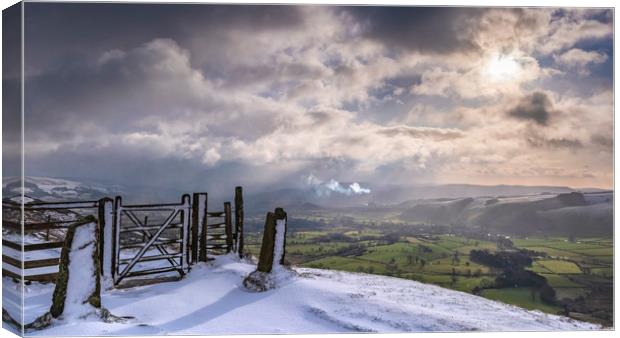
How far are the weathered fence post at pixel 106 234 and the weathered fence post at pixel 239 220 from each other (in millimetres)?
2097

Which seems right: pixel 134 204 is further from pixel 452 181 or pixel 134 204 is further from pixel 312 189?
pixel 452 181

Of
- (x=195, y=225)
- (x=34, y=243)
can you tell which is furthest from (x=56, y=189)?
(x=195, y=225)

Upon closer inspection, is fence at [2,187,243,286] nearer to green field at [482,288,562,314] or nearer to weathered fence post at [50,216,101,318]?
weathered fence post at [50,216,101,318]

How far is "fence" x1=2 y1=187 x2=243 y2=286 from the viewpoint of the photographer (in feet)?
30.7

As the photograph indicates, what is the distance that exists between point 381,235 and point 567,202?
3314 mm

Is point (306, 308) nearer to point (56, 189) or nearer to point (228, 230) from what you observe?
point (228, 230)

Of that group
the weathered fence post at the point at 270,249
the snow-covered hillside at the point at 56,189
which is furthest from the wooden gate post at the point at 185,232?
the weathered fence post at the point at 270,249

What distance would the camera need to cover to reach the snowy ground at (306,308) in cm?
948

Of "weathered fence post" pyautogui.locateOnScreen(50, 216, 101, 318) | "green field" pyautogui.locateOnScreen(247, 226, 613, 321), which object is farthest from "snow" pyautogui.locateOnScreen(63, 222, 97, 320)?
"green field" pyautogui.locateOnScreen(247, 226, 613, 321)

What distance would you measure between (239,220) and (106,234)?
94.1 inches

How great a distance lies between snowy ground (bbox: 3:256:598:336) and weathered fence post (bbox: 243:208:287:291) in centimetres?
21

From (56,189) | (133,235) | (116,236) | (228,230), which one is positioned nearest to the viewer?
(56,189)

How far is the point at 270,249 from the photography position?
10.4 metres

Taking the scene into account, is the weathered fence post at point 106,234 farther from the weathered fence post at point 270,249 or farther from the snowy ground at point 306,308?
the weathered fence post at point 270,249
